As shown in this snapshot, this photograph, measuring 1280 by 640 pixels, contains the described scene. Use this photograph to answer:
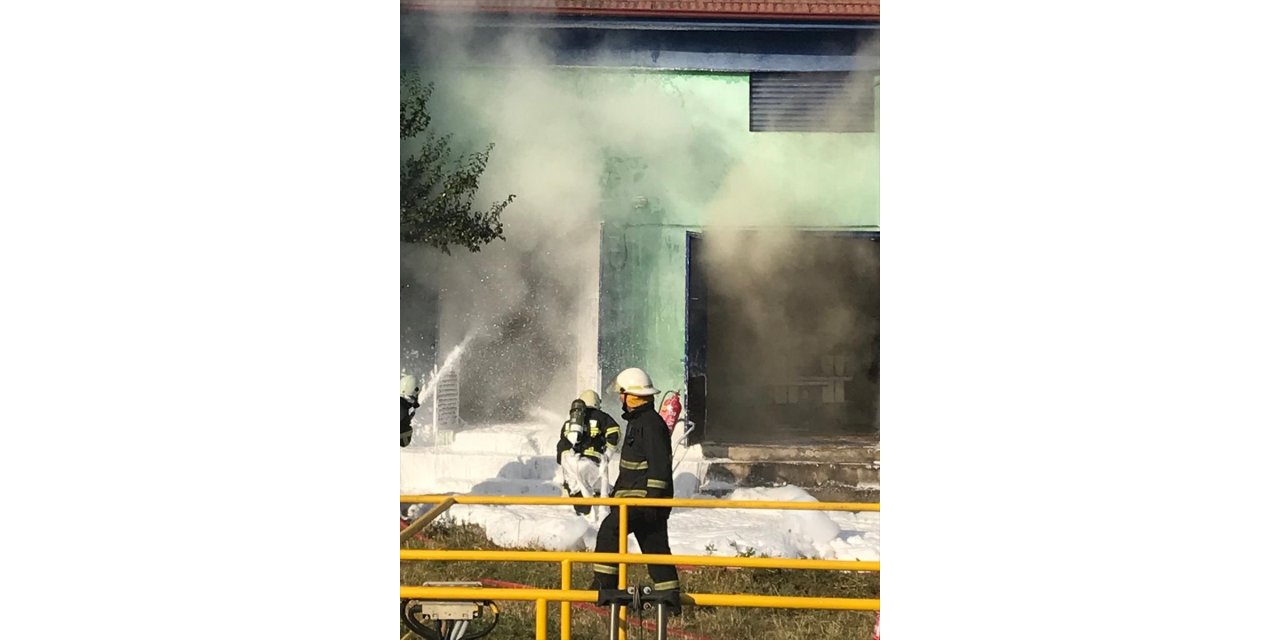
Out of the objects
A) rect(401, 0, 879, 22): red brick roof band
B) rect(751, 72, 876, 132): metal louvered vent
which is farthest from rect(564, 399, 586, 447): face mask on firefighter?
rect(401, 0, 879, 22): red brick roof band

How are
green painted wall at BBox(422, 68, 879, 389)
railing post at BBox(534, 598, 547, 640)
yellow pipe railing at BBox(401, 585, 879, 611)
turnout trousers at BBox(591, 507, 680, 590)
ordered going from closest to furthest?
1. yellow pipe railing at BBox(401, 585, 879, 611)
2. railing post at BBox(534, 598, 547, 640)
3. green painted wall at BBox(422, 68, 879, 389)
4. turnout trousers at BBox(591, 507, 680, 590)

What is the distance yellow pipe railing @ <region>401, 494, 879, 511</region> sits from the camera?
417 centimetres

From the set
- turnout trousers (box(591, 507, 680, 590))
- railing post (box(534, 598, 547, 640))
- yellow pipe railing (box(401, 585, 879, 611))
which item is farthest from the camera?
turnout trousers (box(591, 507, 680, 590))

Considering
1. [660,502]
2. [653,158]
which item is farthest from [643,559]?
[653,158]

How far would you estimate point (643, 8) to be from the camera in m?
4.19

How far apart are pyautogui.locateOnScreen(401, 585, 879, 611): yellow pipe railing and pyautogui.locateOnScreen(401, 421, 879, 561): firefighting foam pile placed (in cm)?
59

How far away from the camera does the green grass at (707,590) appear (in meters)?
4.16

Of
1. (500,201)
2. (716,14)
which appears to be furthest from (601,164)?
A: (716,14)

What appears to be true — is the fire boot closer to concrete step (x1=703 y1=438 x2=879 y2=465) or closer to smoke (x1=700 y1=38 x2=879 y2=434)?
concrete step (x1=703 y1=438 x2=879 y2=465)

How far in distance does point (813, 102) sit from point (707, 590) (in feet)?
5.73

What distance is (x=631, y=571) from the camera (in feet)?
14.2

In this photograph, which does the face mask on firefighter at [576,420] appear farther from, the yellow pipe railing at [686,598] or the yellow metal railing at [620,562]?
the yellow pipe railing at [686,598]

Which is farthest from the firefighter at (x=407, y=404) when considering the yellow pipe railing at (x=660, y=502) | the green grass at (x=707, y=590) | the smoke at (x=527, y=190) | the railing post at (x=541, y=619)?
the railing post at (x=541, y=619)

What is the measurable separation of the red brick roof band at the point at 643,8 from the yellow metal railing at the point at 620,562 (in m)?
1.70
